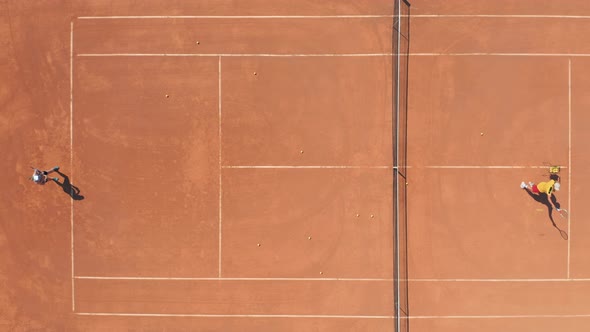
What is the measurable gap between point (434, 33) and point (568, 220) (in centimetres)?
557

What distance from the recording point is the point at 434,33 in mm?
8867

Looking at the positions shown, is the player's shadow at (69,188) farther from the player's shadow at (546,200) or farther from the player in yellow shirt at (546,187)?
the player's shadow at (546,200)

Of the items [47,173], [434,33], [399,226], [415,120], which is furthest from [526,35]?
[47,173]

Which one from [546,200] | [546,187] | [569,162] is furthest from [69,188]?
[569,162]

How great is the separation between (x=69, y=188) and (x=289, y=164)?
5.43 metres

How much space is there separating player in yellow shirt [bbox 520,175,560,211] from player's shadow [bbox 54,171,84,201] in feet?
35.4

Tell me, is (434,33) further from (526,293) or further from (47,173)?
(47,173)

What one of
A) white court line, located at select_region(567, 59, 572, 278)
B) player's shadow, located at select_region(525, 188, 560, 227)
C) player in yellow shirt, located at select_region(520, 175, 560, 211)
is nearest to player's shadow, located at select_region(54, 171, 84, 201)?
player in yellow shirt, located at select_region(520, 175, 560, 211)

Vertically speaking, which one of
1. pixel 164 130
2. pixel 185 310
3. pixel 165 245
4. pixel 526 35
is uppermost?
pixel 526 35

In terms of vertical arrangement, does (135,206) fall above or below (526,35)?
below

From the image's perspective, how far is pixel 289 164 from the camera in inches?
354

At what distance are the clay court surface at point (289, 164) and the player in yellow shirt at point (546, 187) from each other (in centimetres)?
23

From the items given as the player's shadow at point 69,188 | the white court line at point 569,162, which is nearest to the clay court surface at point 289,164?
the white court line at point 569,162

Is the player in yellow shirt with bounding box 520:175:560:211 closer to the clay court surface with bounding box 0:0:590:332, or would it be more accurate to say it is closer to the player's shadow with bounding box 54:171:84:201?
the clay court surface with bounding box 0:0:590:332
